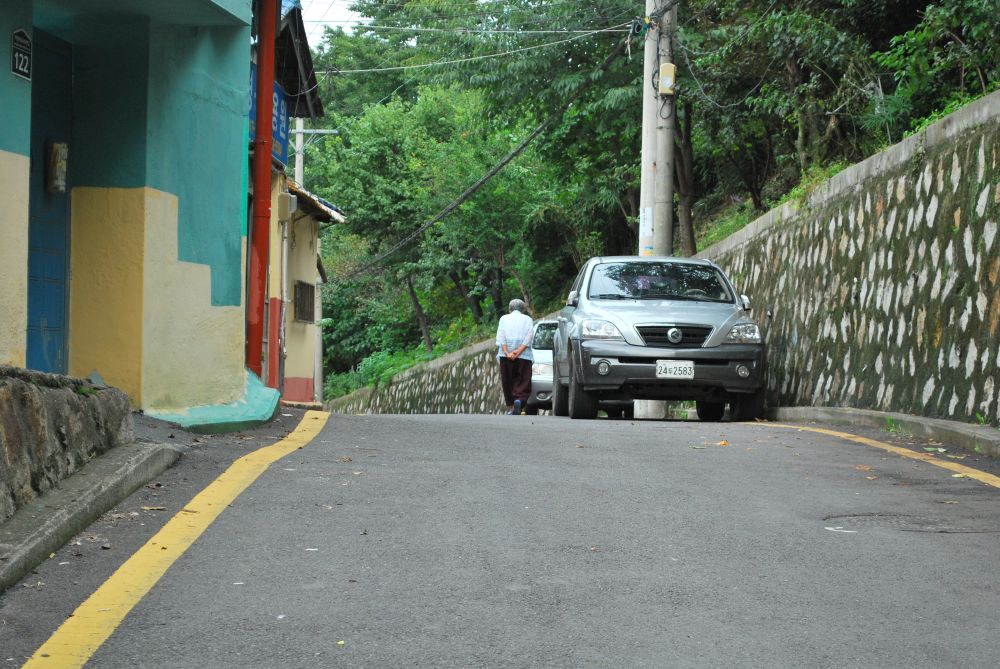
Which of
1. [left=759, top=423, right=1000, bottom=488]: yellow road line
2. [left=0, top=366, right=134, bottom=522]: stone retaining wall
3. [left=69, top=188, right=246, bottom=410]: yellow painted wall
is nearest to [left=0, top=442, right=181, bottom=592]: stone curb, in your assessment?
[left=0, top=366, right=134, bottom=522]: stone retaining wall

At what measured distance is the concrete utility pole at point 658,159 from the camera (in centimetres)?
1886

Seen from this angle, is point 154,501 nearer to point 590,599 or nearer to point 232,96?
point 590,599

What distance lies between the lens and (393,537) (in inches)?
222

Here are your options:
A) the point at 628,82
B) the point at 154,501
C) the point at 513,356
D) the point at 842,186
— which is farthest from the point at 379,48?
the point at 154,501

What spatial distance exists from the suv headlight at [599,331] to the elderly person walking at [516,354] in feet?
16.3

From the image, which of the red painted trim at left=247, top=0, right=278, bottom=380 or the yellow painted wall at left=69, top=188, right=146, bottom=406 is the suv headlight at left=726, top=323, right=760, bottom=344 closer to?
the red painted trim at left=247, top=0, right=278, bottom=380

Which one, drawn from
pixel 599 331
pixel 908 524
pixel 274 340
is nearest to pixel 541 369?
pixel 274 340

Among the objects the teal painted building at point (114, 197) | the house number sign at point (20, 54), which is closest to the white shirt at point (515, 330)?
the teal painted building at point (114, 197)

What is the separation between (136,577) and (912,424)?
24.2ft

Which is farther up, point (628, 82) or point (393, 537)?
point (628, 82)

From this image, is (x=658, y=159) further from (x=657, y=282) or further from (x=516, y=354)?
(x=657, y=282)

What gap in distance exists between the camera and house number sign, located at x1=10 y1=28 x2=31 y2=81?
822 centimetres

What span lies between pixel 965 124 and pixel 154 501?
7585 mm

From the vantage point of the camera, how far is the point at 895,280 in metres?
12.2
